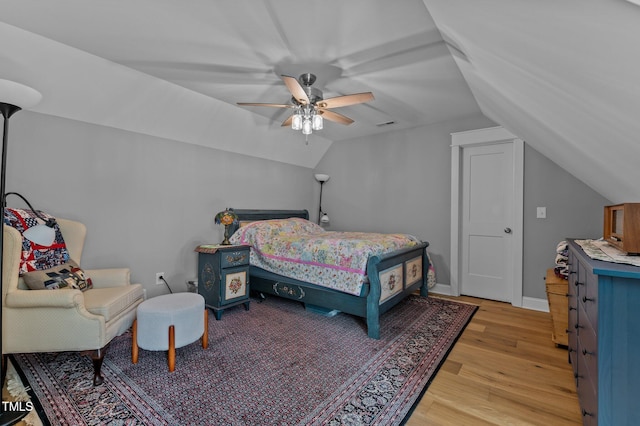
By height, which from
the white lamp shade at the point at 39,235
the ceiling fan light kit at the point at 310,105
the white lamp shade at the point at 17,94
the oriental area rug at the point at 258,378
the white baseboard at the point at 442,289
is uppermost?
the ceiling fan light kit at the point at 310,105

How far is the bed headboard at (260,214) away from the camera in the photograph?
409 cm

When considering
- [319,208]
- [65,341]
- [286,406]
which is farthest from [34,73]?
[319,208]

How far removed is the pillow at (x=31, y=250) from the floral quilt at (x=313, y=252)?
1810mm

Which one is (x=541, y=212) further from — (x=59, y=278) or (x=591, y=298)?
(x=59, y=278)

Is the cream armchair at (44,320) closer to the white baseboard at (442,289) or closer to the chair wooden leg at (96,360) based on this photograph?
the chair wooden leg at (96,360)

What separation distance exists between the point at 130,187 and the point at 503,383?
146 inches

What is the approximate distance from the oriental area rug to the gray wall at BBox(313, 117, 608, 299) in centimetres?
149

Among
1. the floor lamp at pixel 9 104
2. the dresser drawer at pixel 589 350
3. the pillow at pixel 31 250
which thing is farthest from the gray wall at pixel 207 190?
the dresser drawer at pixel 589 350

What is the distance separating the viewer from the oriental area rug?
→ 164 cm

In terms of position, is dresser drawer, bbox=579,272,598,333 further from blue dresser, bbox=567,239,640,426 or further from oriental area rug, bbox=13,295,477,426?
oriental area rug, bbox=13,295,477,426

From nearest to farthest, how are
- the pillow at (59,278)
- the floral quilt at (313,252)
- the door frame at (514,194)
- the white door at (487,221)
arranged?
the pillow at (59,278) < the floral quilt at (313,252) < the door frame at (514,194) < the white door at (487,221)

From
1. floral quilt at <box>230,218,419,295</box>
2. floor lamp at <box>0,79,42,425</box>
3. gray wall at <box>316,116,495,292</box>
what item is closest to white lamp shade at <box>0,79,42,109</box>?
floor lamp at <box>0,79,42,425</box>

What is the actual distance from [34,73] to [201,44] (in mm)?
1363

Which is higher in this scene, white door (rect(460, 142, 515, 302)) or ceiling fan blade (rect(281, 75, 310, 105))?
ceiling fan blade (rect(281, 75, 310, 105))
